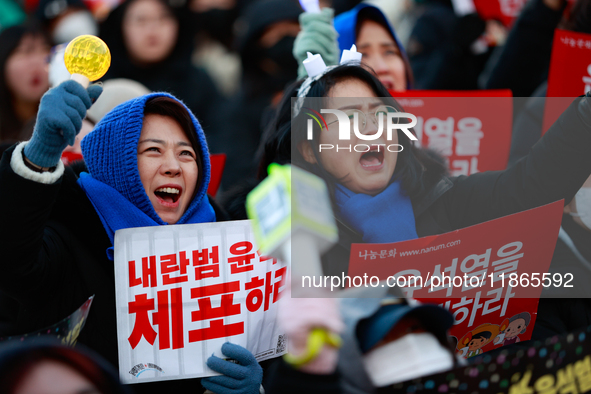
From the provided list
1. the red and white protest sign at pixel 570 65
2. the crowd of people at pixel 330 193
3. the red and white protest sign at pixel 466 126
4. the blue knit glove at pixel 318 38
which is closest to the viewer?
the crowd of people at pixel 330 193

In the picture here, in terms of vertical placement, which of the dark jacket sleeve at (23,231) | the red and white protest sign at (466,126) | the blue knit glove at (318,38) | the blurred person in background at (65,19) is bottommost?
the dark jacket sleeve at (23,231)

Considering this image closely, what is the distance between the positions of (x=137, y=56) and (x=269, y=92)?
1.08 meters

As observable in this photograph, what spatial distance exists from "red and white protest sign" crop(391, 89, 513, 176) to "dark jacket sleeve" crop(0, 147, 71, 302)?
6.49ft

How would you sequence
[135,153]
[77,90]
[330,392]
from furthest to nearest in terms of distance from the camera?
[135,153]
[77,90]
[330,392]

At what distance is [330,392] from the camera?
1306 millimetres

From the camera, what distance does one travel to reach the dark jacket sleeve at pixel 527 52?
3.49 meters

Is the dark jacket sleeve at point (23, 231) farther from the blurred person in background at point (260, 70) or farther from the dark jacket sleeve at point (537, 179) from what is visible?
the blurred person in background at point (260, 70)

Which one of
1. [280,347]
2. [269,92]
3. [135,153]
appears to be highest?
[269,92]

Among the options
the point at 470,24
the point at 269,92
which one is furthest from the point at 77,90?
the point at 470,24

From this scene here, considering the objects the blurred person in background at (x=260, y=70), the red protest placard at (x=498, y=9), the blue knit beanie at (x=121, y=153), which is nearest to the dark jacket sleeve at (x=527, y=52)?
the red protest placard at (x=498, y=9)

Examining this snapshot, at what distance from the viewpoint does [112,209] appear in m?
2.14

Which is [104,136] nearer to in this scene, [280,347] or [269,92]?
[280,347]

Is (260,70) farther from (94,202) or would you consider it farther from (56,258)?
(56,258)

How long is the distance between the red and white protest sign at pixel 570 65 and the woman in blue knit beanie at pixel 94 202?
64.2 inches
